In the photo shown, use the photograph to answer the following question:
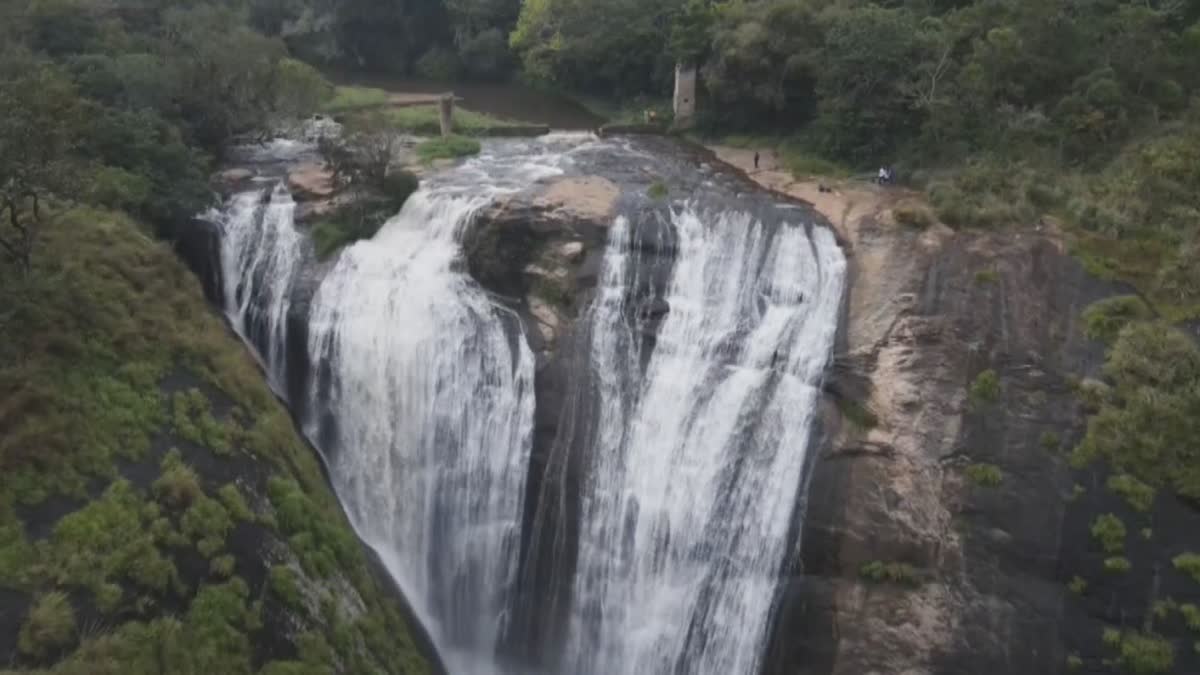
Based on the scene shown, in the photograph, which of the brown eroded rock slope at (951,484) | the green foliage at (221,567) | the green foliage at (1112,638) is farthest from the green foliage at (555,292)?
the green foliage at (1112,638)

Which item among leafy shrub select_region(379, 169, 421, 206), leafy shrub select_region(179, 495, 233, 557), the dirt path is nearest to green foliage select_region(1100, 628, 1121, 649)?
the dirt path

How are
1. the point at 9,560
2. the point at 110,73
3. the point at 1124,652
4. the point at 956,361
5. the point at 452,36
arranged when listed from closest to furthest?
the point at 9,560
the point at 1124,652
the point at 956,361
the point at 110,73
the point at 452,36

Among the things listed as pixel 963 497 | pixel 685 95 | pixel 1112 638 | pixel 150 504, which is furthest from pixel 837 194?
pixel 150 504

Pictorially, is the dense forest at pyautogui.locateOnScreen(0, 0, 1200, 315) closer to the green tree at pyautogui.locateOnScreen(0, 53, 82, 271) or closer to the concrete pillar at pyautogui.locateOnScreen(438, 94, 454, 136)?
the green tree at pyautogui.locateOnScreen(0, 53, 82, 271)

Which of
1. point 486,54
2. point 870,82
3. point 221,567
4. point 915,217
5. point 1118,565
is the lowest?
point 221,567

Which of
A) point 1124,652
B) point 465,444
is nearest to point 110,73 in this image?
point 465,444

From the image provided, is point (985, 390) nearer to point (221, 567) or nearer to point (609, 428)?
point (609, 428)

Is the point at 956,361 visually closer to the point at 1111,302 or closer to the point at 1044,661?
the point at 1111,302
